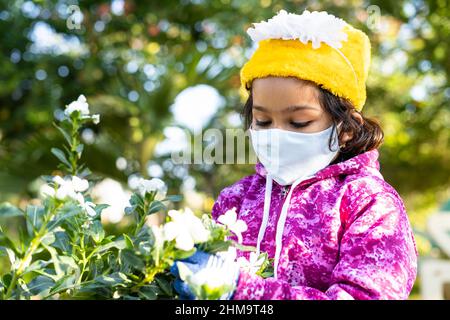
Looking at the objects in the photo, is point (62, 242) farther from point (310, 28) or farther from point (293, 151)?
point (310, 28)

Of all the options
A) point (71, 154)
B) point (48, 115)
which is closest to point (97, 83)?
point (48, 115)

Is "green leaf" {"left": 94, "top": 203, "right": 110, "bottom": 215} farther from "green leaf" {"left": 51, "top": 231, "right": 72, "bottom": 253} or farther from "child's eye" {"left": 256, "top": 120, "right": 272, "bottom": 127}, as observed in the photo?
"child's eye" {"left": 256, "top": 120, "right": 272, "bottom": 127}

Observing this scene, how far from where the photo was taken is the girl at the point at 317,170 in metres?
1.36

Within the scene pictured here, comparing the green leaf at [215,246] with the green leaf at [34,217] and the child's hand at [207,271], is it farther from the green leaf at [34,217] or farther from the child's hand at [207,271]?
the green leaf at [34,217]

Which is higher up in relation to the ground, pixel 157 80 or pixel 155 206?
pixel 157 80

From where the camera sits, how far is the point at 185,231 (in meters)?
1.08

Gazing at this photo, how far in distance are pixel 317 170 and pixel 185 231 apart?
643 mm

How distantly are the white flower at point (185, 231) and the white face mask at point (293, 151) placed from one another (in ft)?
1.77

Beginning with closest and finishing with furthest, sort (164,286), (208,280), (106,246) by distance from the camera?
1. (208,280)
2. (164,286)
3. (106,246)

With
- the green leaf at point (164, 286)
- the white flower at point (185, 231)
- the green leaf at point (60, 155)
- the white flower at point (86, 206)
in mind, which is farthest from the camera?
the green leaf at point (60, 155)

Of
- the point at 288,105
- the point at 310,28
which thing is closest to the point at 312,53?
the point at 310,28

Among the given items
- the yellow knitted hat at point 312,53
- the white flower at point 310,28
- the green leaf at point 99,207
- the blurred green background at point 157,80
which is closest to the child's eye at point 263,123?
the yellow knitted hat at point 312,53

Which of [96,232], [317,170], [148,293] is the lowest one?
[148,293]
